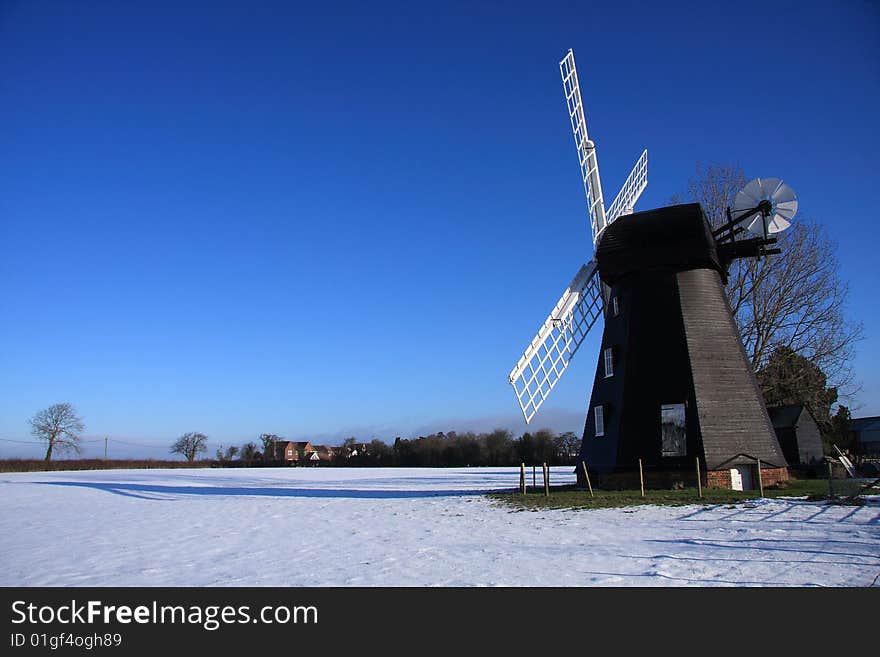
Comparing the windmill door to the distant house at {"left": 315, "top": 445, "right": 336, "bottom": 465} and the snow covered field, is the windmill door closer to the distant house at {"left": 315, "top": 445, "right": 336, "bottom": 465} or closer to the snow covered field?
the snow covered field

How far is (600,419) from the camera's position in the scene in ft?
66.9

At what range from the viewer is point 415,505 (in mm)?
19469

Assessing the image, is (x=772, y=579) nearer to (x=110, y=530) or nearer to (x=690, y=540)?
(x=690, y=540)

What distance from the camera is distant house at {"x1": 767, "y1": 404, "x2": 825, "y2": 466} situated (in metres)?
24.0

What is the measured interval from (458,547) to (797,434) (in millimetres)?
19165

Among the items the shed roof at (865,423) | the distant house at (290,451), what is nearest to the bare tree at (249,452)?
the distant house at (290,451)

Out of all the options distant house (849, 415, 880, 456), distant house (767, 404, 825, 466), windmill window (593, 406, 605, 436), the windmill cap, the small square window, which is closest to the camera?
the windmill cap

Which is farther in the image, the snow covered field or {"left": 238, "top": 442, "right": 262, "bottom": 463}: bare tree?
{"left": 238, "top": 442, "right": 262, "bottom": 463}: bare tree

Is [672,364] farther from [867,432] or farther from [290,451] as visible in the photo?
[290,451]

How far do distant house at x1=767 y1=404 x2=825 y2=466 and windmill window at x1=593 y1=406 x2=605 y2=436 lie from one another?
8774 mm

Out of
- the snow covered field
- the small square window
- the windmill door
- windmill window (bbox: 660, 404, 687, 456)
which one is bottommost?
the snow covered field

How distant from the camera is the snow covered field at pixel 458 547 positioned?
7.93 m

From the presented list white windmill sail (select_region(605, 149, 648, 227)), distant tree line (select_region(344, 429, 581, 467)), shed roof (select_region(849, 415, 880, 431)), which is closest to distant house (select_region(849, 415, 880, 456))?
shed roof (select_region(849, 415, 880, 431))
